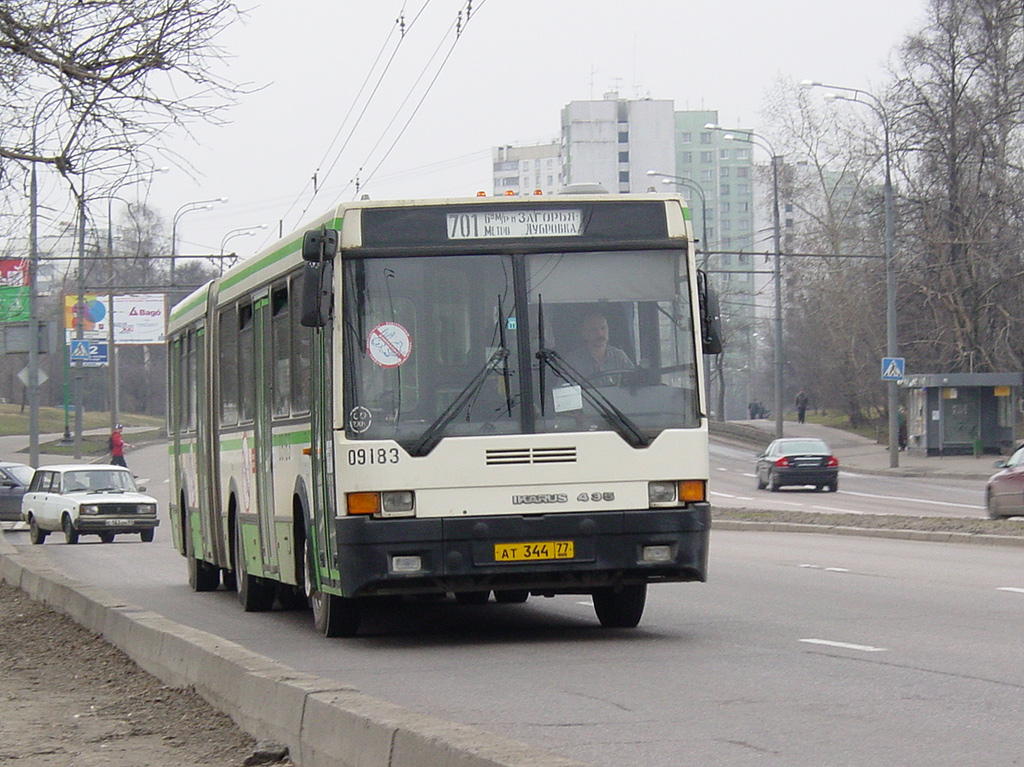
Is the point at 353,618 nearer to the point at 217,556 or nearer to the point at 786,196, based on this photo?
the point at 217,556

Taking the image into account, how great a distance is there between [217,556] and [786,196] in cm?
6457

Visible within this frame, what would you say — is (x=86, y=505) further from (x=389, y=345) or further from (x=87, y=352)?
(x=87, y=352)

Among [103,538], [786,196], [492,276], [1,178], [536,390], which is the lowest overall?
[103,538]

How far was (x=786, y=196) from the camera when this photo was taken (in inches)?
3103

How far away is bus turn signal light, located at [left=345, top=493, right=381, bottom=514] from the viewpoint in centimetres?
1099

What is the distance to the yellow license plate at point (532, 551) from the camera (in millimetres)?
11117

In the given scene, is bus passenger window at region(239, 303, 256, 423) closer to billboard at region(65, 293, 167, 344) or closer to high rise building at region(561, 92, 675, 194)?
billboard at region(65, 293, 167, 344)

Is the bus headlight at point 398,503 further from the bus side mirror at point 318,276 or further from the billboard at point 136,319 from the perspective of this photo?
the billboard at point 136,319

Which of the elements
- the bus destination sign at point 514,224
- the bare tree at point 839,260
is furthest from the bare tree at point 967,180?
the bus destination sign at point 514,224

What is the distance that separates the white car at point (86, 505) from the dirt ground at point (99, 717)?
21.2 m

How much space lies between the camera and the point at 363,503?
36.1ft

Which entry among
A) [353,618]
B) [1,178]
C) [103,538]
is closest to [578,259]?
[353,618]

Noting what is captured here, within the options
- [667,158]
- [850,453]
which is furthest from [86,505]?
[667,158]

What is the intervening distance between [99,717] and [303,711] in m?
2.39
